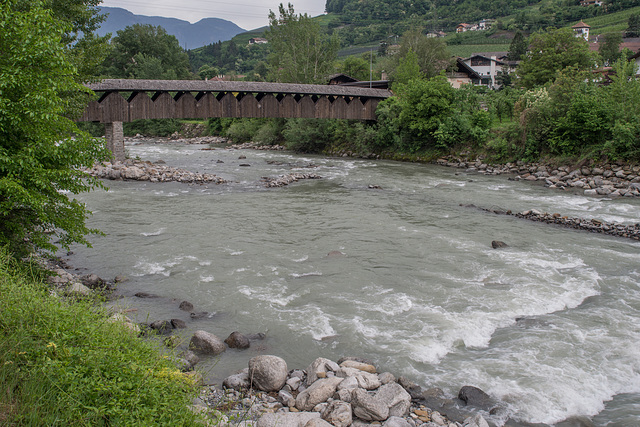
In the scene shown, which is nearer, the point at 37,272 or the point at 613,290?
the point at 37,272

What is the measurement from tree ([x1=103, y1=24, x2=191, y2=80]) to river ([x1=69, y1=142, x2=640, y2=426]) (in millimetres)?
38300

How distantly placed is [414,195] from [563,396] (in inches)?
455

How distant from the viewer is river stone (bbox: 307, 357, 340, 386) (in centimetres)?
524

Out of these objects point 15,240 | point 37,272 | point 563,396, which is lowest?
point 563,396

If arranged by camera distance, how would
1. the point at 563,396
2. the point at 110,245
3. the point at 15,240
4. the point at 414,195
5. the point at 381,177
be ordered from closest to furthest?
the point at 563,396 < the point at 15,240 < the point at 110,245 < the point at 414,195 < the point at 381,177

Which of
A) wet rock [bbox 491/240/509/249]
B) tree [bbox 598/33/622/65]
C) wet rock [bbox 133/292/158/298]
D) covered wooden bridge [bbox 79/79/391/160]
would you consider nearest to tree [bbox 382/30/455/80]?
covered wooden bridge [bbox 79/79/391/160]

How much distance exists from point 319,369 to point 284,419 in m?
1.18

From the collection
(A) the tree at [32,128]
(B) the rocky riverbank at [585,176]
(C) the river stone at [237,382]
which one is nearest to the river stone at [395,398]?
(C) the river stone at [237,382]

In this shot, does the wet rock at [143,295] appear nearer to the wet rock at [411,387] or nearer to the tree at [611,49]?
the wet rock at [411,387]

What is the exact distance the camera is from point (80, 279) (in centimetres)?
815

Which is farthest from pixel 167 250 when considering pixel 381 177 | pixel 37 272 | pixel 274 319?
pixel 381 177

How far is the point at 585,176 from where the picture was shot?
61.1 ft

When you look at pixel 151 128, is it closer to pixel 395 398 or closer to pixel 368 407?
pixel 395 398

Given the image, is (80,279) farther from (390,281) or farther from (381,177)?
(381,177)
